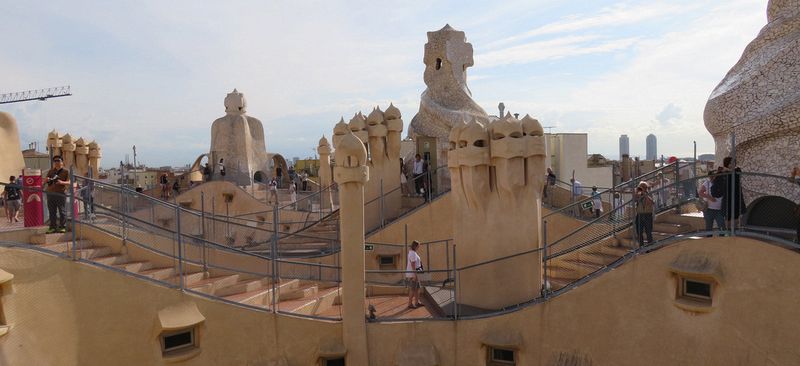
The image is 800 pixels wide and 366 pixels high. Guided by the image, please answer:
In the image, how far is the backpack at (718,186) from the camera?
884 cm

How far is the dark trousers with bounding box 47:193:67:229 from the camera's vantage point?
9578 millimetres

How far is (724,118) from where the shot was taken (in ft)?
34.3

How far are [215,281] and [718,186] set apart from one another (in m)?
8.96

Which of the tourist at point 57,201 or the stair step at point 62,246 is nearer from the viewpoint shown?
the stair step at point 62,246

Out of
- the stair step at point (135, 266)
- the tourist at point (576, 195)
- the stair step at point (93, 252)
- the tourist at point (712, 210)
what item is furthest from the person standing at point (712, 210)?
the stair step at point (93, 252)

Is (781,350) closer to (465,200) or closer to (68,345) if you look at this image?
(465,200)

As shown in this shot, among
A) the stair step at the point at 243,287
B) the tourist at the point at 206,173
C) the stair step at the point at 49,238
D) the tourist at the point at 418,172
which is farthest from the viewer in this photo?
the tourist at the point at 206,173

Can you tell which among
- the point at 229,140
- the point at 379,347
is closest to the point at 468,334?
the point at 379,347

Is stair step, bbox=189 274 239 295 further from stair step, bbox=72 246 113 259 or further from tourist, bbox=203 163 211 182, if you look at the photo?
tourist, bbox=203 163 211 182

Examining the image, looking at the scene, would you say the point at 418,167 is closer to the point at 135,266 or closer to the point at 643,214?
the point at 643,214

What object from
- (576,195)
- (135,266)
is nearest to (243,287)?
(135,266)

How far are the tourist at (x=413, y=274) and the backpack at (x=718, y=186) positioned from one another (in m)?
5.07

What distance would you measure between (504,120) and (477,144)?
75 centimetres

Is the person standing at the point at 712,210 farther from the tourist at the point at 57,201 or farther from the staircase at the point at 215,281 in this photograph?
the tourist at the point at 57,201
